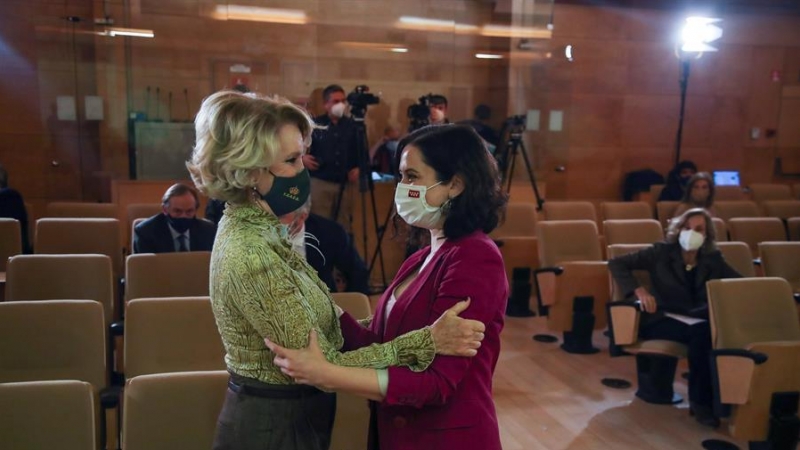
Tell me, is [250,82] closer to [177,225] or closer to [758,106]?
[177,225]

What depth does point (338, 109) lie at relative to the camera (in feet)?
19.2

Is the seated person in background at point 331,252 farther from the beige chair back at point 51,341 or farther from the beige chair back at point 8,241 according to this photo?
the beige chair back at point 8,241

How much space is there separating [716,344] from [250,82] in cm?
539

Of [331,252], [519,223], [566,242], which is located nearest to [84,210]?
[331,252]

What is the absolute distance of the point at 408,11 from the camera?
782 centimetres

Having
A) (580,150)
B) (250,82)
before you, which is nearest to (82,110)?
(250,82)

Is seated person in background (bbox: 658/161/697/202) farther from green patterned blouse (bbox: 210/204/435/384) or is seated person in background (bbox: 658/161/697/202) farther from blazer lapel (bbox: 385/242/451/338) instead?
green patterned blouse (bbox: 210/204/435/384)

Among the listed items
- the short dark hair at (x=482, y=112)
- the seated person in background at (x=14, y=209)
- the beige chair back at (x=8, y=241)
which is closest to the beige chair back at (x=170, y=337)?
the beige chair back at (x=8, y=241)

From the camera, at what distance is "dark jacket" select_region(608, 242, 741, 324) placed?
3.91m

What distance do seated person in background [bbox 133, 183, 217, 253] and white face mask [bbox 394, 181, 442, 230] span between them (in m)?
2.76

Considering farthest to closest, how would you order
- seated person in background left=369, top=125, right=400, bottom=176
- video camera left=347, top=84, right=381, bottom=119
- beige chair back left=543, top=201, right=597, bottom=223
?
1. seated person in background left=369, top=125, right=400, bottom=176
2. beige chair back left=543, top=201, right=597, bottom=223
3. video camera left=347, top=84, right=381, bottom=119

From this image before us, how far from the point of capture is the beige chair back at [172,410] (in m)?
1.92

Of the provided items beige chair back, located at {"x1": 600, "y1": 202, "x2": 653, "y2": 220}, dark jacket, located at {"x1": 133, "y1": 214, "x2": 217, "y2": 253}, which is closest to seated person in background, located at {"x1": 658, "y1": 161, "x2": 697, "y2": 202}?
beige chair back, located at {"x1": 600, "y1": 202, "x2": 653, "y2": 220}

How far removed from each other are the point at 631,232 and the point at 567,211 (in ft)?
3.09
